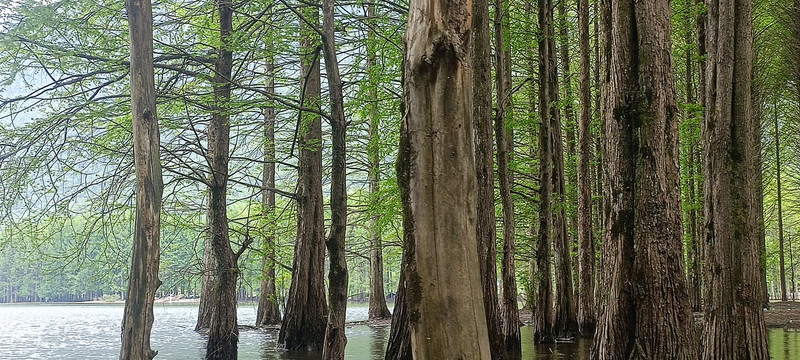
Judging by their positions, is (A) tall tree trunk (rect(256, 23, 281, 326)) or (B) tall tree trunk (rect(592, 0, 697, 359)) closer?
(B) tall tree trunk (rect(592, 0, 697, 359))

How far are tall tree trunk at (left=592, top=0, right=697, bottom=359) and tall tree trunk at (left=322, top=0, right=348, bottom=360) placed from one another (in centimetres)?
306

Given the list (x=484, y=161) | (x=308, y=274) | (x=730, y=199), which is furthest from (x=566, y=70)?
(x=730, y=199)

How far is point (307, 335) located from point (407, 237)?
11598mm

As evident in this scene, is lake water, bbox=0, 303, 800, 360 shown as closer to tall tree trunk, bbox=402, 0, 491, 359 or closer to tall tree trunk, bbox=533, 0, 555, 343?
tall tree trunk, bbox=533, 0, 555, 343

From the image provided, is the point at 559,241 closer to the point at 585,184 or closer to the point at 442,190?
the point at 585,184

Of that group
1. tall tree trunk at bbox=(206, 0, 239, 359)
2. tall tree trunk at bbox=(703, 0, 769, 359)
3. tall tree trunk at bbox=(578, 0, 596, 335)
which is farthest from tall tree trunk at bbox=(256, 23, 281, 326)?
tall tree trunk at bbox=(703, 0, 769, 359)

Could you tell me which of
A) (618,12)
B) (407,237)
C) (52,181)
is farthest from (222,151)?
(407,237)

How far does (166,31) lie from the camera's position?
1128 centimetres

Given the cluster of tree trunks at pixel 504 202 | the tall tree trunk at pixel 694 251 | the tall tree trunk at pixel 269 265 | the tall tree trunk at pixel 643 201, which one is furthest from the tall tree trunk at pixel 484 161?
the tall tree trunk at pixel 694 251

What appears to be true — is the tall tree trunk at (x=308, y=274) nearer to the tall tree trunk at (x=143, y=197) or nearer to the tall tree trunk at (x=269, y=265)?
the tall tree trunk at (x=269, y=265)

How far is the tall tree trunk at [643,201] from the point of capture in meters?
6.03

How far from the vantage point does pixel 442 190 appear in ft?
8.87

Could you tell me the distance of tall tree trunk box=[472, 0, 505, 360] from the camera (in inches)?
425

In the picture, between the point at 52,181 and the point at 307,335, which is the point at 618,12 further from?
the point at 307,335
